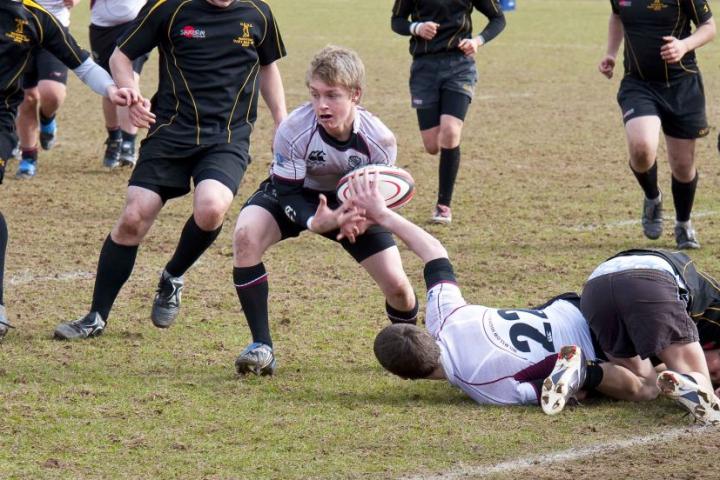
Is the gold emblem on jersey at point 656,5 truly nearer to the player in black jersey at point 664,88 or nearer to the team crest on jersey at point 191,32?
the player in black jersey at point 664,88

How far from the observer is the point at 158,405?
5.82 metres

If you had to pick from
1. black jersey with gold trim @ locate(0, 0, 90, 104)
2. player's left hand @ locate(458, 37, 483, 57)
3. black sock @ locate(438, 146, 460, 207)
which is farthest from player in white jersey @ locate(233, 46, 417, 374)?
player's left hand @ locate(458, 37, 483, 57)

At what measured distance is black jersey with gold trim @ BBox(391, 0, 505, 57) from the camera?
10320mm

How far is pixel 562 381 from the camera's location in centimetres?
550

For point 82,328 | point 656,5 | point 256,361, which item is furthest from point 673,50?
point 82,328

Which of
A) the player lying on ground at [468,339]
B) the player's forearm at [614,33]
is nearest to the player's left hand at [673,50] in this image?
the player's forearm at [614,33]

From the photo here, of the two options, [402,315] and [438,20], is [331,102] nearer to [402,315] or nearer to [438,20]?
[402,315]

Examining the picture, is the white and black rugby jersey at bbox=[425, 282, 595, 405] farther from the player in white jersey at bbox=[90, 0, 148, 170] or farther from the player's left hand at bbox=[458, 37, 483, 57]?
the player in white jersey at bbox=[90, 0, 148, 170]

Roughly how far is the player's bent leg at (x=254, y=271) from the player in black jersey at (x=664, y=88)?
3.45 m

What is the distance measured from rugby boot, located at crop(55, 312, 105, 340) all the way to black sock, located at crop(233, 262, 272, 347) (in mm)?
990

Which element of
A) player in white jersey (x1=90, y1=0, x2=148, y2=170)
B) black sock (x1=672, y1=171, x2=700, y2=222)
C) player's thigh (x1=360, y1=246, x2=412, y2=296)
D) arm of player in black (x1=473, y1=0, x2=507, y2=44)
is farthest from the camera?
player in white jersey (x1=90, y1=0, x2=148, y2=170)

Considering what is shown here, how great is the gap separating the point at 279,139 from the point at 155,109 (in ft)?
3.86

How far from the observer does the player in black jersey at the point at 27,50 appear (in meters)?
6.98

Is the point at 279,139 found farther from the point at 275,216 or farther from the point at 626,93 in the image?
the point at 626,93
